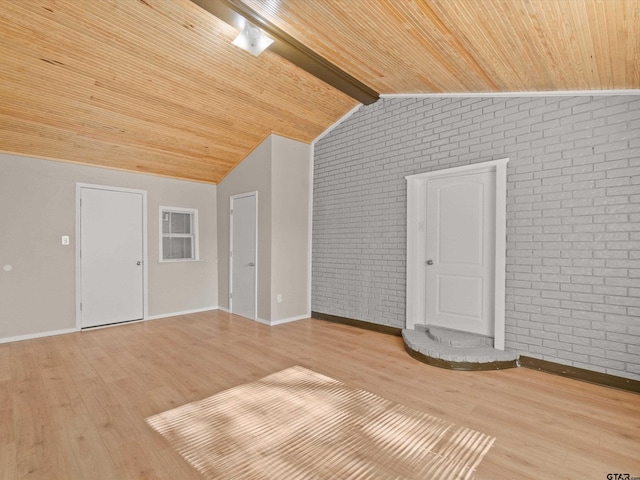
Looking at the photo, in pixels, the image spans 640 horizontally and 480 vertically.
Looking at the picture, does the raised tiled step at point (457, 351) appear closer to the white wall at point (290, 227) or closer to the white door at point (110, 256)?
the white wall at point (290, 227)

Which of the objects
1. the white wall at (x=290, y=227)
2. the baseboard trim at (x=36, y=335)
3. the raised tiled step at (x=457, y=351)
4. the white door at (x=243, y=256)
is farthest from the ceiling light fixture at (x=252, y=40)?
the baseboard trim at (x=36, y=335)

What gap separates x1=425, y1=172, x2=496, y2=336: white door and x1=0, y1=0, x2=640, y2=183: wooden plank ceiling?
113cm

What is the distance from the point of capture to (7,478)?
5.67 feet

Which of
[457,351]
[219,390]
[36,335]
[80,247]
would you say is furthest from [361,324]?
[36,335]

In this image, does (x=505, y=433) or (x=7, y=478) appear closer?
(x=7, y=478)

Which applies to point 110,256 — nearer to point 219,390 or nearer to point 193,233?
point 193,233

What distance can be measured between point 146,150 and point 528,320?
17.5 ft

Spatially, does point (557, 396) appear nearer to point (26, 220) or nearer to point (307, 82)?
point (307, 82)

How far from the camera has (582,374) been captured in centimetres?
300

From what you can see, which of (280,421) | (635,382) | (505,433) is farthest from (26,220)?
(635,382)

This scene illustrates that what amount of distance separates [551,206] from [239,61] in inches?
139

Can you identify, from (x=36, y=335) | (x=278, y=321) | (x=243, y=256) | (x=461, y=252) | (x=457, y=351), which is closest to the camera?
(x=457, y=351)

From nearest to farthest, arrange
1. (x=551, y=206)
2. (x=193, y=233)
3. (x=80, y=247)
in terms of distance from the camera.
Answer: (x=551, y=206)
(x=80, y=247)
(x=193, y=233)

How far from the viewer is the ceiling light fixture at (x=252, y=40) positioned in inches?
115
